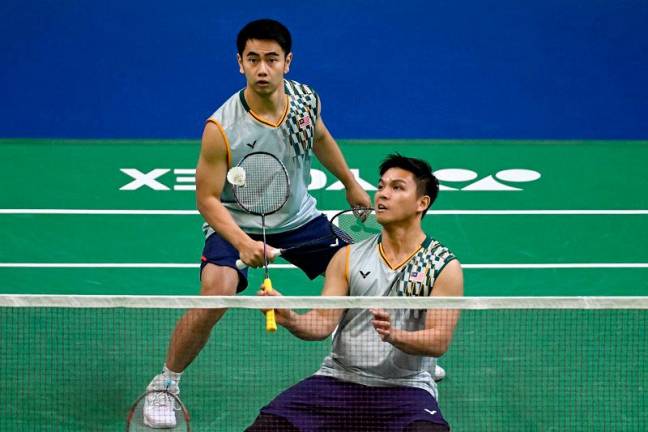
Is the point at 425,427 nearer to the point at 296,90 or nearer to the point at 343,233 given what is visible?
the point at 343,233

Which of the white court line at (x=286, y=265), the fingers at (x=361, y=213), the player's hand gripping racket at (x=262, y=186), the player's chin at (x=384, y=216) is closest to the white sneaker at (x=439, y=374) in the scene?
the fingers at (x=361, y=213)

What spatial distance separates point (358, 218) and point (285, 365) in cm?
91

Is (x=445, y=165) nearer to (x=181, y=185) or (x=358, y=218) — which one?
(x=181, y=185)

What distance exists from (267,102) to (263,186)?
1.32 feet

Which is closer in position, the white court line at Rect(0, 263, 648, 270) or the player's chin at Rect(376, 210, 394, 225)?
the player's chin at Rect(376, 210, 394, 225)

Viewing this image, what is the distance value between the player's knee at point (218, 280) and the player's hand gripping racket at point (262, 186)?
22 cm

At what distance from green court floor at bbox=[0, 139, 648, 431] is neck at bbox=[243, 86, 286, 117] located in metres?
1.29

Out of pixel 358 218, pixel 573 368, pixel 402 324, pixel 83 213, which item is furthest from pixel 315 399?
pixel 83 213

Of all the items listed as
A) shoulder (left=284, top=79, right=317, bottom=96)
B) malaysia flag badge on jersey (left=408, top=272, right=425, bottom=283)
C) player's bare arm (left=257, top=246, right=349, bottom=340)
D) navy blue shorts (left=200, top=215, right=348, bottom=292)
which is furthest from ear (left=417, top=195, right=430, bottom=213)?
shoulder (left=284, top=79, right=317, bottom=96)

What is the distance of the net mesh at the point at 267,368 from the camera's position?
228 inches

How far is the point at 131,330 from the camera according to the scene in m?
6.71

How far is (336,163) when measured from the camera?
629 cm

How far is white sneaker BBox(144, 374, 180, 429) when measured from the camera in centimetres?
568

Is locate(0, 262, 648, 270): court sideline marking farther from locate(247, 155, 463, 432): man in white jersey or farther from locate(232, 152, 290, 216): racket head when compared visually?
locate(247, 155, 463, 432): man in white jersey
